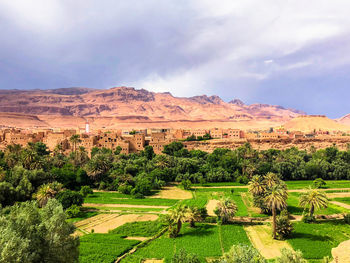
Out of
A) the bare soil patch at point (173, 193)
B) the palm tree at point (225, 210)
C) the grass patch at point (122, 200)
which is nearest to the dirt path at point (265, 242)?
the palm tree at point (225, 210)

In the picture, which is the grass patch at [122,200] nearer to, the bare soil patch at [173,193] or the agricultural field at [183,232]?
the agricultural field at [183,232]

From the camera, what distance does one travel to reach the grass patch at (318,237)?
2234 cm

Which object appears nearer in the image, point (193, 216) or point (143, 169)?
point (193, 216)

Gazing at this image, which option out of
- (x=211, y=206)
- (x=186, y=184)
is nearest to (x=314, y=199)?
(x=211, y=206)

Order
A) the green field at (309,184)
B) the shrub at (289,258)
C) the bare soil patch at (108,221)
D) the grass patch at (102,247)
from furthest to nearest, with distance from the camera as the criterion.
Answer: the green field at (309,184), the bare soil patch at (108,221), the grass patch at (102,247), the shrub at (289,258)

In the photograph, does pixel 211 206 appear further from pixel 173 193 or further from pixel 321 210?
pixel 321 210

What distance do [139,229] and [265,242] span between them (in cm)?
1326

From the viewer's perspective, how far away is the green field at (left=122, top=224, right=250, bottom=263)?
2214 centimetres

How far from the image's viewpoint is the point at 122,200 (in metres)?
38.7

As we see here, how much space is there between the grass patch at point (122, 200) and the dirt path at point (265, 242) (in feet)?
43.5

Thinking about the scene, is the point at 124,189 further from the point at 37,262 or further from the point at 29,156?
the point at 37,262

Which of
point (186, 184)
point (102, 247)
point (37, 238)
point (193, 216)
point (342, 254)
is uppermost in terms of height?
point (37, 238)

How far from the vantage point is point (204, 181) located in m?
49.8

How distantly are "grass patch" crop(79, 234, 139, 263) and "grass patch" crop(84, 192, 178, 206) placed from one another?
11712 millimetres
